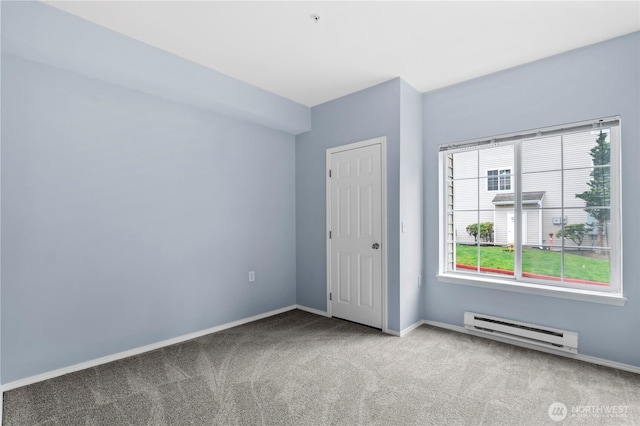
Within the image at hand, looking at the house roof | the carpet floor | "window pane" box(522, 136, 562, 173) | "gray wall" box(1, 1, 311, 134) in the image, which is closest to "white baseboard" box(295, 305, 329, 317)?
the carpet floor

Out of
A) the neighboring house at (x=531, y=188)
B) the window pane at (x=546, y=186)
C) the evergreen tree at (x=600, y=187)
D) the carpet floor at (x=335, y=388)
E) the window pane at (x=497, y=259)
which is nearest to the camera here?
the carpet floor at (x=335, y=388)

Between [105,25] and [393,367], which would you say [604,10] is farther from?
[105,25]

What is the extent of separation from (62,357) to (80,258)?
2.52ft

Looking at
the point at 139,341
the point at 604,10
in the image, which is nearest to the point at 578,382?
the point at 604,10

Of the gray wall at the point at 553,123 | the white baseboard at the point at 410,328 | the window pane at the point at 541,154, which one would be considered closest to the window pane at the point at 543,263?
the gray wall at the point at 553,123

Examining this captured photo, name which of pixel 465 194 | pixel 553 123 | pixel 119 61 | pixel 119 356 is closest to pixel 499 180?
pixel 465 194

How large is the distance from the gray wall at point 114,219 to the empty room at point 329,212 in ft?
0.06

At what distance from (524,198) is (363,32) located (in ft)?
7.24

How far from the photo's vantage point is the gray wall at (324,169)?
333 cm

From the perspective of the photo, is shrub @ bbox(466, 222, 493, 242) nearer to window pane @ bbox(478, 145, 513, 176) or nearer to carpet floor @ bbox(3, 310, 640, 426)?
window pane @ bbox(478, 145, 513, 176)

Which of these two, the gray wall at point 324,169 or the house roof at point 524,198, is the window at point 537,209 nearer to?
the house roof at point 524,198

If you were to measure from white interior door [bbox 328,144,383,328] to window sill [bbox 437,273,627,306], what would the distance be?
2.67 ft

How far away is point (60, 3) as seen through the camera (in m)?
2.18

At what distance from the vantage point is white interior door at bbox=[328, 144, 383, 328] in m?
3.50
